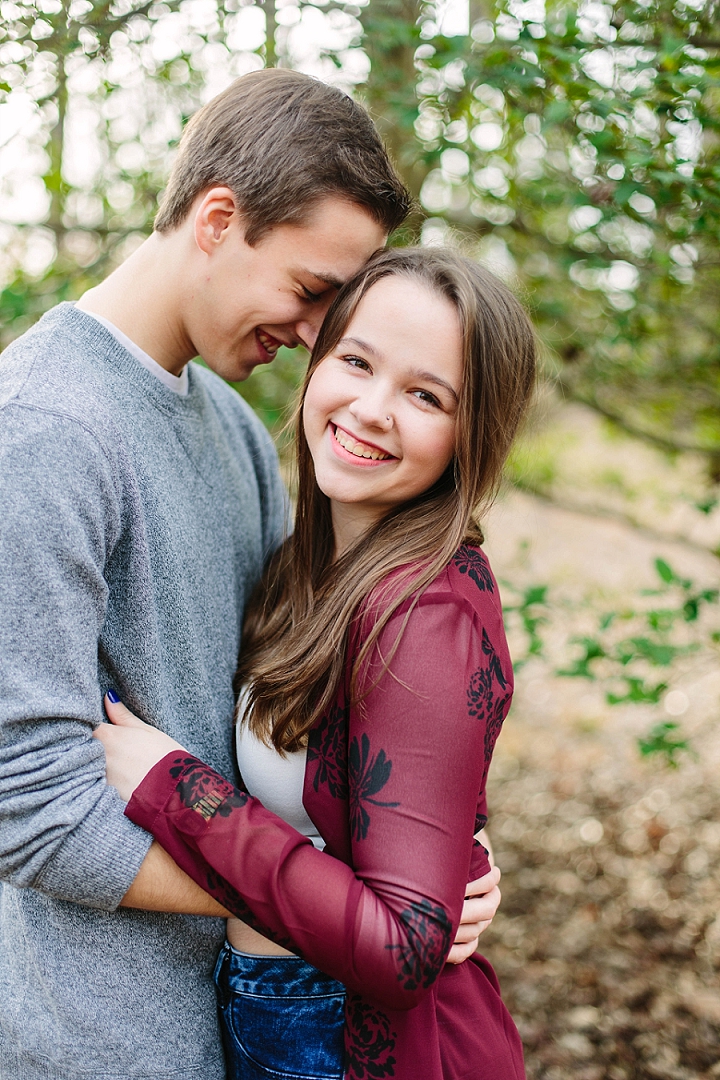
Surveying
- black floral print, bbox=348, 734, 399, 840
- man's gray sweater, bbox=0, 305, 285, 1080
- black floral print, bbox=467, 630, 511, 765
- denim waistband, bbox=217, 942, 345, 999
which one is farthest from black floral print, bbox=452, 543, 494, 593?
denim waistband, bbox=217, 942, 345, 999

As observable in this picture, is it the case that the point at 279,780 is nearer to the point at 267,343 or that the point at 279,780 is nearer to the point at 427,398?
the point at 427,398

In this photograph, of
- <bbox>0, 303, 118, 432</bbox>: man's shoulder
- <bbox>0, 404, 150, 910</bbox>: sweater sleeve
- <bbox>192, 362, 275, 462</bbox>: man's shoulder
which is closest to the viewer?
<bbox>0, 404, 150, 910</bbox>: sweater sleeve

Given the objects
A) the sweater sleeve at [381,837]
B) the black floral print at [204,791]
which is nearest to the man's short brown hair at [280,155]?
the sweater sleeve at [381,837]

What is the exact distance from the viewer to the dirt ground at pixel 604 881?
9.97 feet

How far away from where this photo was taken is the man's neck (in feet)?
5.49

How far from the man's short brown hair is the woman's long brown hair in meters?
0.16

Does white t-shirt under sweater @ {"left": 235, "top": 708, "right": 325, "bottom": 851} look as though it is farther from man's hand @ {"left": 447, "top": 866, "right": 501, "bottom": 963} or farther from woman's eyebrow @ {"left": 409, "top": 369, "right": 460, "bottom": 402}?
woman's eyebrow @ {"left": 409, "top": 369, "right": 460, "bottom": 402}

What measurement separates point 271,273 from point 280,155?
0.69 feet

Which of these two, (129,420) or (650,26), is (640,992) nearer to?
(129,420)

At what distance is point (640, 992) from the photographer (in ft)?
10.5

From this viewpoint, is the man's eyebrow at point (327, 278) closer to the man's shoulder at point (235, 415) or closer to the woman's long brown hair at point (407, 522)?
the woman's long brown hair at point (407, 522)

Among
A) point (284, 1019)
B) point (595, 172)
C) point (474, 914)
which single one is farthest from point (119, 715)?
point (595, 172)

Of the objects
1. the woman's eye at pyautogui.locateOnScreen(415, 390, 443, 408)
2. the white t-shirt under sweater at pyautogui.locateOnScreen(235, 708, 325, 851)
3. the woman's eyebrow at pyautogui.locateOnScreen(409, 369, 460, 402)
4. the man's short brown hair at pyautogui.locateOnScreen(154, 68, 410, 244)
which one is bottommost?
the white t-shirt under sweater at pyautogui.locateOnScreen(235, 708, 325, 851)

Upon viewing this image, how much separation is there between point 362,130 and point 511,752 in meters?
3.97
